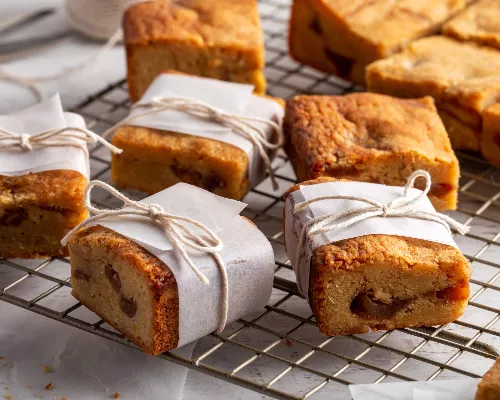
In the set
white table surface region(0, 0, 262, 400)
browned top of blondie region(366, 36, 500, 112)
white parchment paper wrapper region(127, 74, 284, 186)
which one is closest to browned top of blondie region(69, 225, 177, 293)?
white table surface region(0, 0, 262, 400)

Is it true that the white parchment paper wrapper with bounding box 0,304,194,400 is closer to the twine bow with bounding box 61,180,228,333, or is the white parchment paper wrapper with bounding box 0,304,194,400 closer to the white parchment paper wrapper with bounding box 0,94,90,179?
the twine bow with bounding box 61,180,228,333

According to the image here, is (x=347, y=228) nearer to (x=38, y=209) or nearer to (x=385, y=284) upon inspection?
(x=385, y=284)

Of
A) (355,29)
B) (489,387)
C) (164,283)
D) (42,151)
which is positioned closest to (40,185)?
(42,151)

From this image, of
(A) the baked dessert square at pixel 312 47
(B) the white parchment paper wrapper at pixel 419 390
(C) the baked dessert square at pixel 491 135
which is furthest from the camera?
(A) the baked dessert square at pixel 312 47

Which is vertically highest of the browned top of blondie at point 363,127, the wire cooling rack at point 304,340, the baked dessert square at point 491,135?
the browned top of blondie at point 363,127

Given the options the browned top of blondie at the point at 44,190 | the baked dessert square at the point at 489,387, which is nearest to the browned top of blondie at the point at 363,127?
the browned top of blondie at the point at 44,190

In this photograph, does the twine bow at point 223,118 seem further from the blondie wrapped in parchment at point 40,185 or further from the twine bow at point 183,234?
the twine bow at point 183,234
